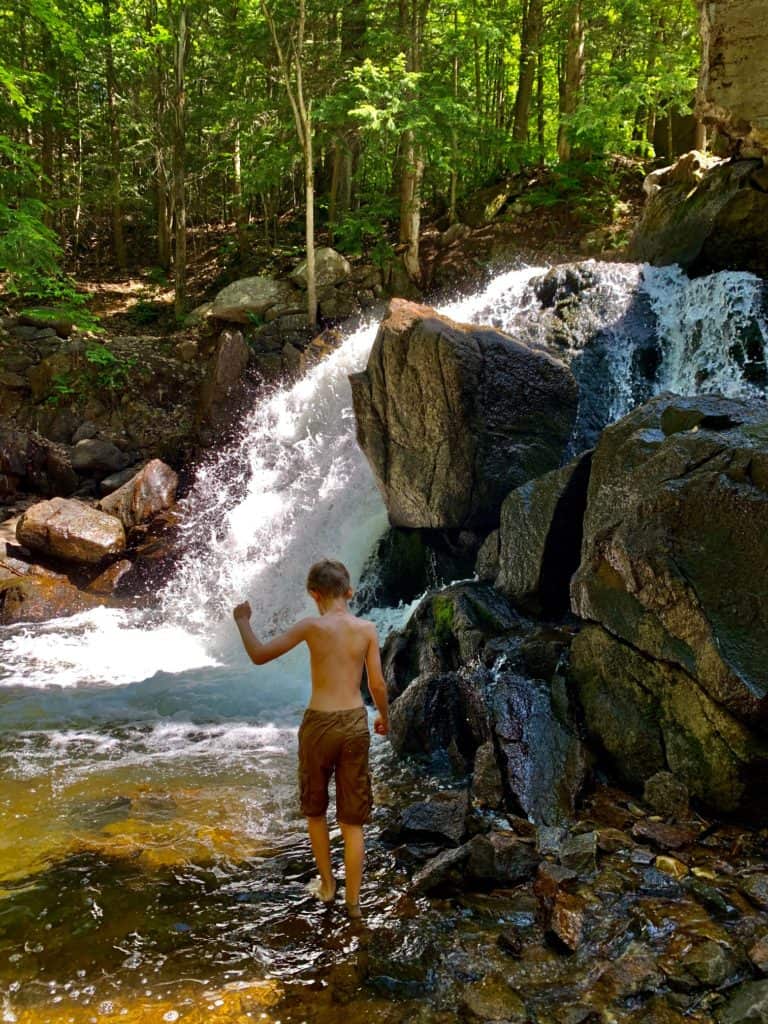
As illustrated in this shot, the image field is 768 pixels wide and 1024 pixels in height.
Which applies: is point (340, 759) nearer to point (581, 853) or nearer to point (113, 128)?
point (581, 853)

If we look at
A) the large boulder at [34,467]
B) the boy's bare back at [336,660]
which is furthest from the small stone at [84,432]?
the boy's bare back at [336,660]

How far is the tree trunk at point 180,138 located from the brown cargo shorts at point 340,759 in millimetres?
17104

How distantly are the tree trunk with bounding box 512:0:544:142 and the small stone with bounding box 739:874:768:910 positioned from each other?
61.5ft

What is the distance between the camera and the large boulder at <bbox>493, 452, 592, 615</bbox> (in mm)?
6609

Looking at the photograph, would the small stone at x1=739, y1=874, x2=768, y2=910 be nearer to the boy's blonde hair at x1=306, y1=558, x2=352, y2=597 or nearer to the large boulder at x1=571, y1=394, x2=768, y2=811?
the large boulder at x1=571, y1=394, x2=768, y2=811

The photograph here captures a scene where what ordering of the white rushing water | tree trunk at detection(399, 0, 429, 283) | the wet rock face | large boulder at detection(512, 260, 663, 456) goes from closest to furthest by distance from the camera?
the wet rock face, the white rushing water, large boulder at detection(512, 260, 663, 456), tree trunk at detection(399, 0, 429, 283)

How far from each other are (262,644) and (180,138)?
18.1m

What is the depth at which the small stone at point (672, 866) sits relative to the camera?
382 cm

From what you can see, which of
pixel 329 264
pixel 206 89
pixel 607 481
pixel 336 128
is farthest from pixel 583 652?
pixel 206 89

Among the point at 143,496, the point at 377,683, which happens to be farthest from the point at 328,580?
the point at 143,496

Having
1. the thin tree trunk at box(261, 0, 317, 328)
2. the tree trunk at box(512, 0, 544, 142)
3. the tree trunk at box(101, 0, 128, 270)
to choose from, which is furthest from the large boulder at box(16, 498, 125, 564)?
the tree trunk at box(512, 0, 544, 142)

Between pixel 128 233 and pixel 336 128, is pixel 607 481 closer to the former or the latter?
pixel 336 128

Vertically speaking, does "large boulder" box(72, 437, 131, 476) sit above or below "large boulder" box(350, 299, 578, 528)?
below

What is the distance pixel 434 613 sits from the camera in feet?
23.5
